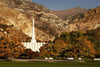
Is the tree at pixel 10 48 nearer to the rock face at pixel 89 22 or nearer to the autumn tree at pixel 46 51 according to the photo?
the autumn tree at pixel 46 51

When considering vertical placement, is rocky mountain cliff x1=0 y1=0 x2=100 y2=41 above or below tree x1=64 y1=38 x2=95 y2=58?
above

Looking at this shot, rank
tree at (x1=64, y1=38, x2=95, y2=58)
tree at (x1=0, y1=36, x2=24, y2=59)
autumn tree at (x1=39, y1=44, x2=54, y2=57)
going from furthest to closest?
autumn tree at (x1=39, y1=44, x2=54, y2=57) → tree at (x1=0, y1=36, x2=24, y2=59) → tree at (x1=64, y1=38, x2=95, y2=58)

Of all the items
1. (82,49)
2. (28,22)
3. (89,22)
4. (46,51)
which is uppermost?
(89,22)

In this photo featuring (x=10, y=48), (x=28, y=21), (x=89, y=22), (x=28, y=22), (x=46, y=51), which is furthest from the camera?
(x=89, y=22)

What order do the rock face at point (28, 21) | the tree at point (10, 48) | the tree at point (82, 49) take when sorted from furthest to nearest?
the rock face at point (28, 21)
the tree at point (10, 48)
the tree at point (82, 49)

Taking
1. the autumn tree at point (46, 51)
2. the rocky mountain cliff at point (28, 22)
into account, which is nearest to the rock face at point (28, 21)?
the rocky mountain cliff at point (28, 22)

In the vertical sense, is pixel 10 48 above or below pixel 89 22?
below

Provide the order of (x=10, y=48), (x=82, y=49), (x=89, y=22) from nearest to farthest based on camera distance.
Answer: (x=82, y=49) → (x=10, y=48) → (x=89, y=22)

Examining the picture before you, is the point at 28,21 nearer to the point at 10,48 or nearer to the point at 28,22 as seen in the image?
the point at 28,22

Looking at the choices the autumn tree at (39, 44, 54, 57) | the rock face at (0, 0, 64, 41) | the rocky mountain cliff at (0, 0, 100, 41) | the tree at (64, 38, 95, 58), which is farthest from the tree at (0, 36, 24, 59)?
the rock face at (0, 0, 64, 41)

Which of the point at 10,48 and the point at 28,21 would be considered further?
the point at 28,21

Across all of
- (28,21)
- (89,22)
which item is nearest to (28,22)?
(28,21)

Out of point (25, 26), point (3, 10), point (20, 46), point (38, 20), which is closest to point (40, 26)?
point (38, 20)

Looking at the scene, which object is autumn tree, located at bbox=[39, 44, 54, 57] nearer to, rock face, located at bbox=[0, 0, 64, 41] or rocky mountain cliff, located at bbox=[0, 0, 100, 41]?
rocky mountain cliff, located at bbox=[0, 0, 100, 41]
